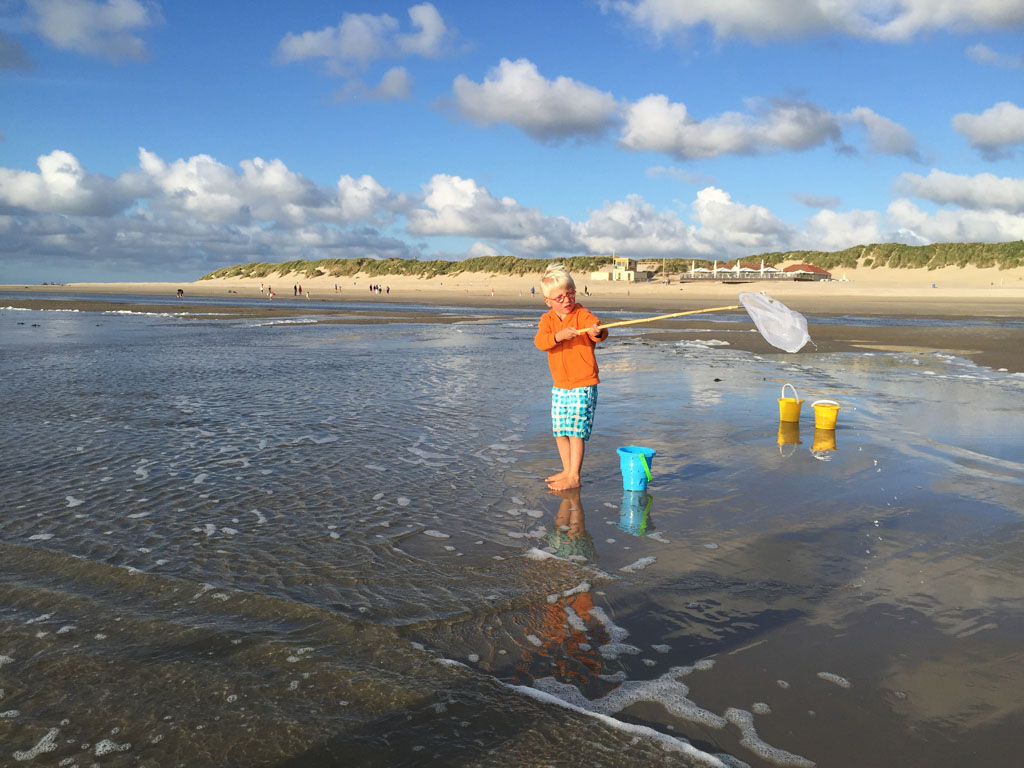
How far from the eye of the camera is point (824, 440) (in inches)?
337

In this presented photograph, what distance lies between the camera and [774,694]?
3338 millimetres

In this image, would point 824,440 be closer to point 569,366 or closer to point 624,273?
point 569,366

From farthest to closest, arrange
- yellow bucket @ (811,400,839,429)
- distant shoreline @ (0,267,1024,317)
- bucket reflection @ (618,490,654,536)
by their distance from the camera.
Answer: distant shoreline @ (0,267,1024,317) < yellow bucket @ (811,400,839,429) < bucket reflection @ (618,490,654,536)

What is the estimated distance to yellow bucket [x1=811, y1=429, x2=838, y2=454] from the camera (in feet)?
27.0

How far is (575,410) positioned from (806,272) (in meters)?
92.4

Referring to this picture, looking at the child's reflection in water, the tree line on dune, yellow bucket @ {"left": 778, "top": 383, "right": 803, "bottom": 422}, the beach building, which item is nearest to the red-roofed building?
the tree line on dune

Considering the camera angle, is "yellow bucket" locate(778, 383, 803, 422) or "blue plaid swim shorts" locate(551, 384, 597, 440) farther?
"yellow bucket" locate(778, 383, 803, 422)

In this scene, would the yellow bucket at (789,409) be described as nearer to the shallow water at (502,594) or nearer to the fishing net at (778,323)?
the shallow water at (502,594)

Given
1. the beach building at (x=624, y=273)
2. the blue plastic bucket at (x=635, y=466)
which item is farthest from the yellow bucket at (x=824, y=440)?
the beach building at (x=624, y=273)

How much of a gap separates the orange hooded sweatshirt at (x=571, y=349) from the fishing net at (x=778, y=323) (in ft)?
4.78

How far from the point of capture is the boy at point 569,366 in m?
6.46

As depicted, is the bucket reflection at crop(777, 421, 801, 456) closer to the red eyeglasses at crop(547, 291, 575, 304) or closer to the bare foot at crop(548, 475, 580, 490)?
the bare foot at crop(548, 475, 580, 490)

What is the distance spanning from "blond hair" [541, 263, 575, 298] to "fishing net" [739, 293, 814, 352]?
155cm

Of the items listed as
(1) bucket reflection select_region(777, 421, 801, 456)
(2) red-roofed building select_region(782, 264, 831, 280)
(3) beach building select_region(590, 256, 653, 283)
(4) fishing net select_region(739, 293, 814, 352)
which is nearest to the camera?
(4) fishing net select_region(739, 293, 814, 352)
